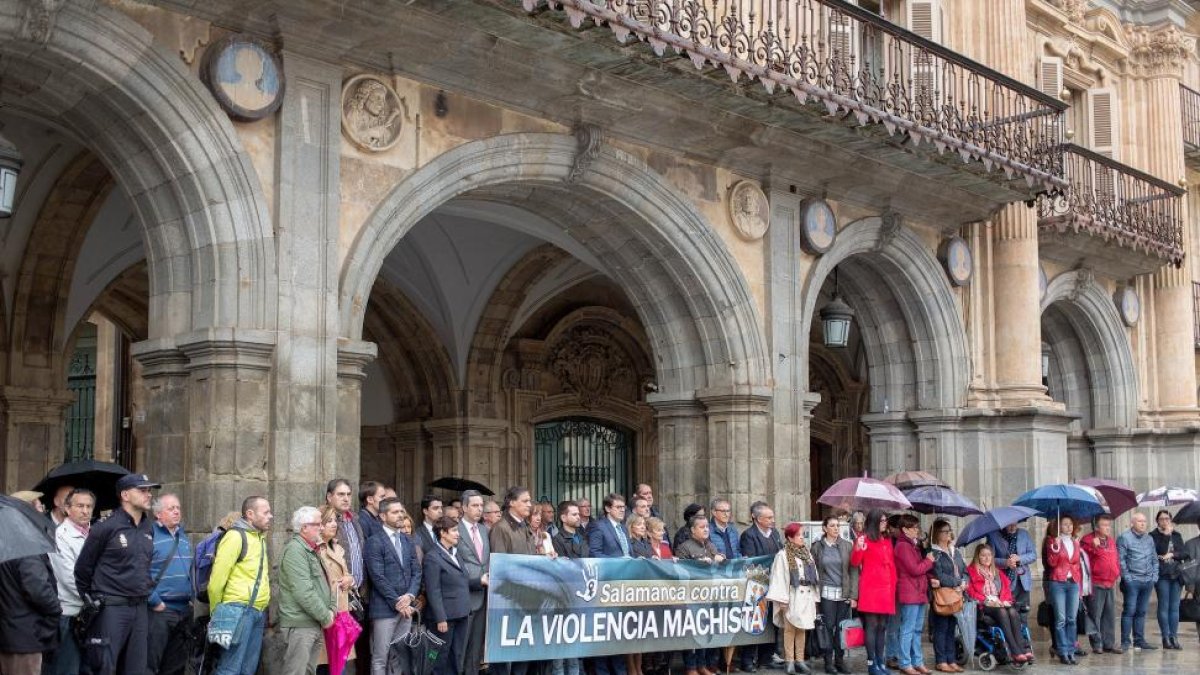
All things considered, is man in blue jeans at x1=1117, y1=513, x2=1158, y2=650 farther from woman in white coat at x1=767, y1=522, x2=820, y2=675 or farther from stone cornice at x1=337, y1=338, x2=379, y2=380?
stone cornice at x1=337, y1=338, x2=379, y2=380

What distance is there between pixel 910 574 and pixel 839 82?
493cm

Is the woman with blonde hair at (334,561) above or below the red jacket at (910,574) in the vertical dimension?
above

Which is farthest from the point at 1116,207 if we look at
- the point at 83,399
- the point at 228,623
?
the point at 83,399

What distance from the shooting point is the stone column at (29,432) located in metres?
14.5

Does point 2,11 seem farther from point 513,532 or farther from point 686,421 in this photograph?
point 686,421

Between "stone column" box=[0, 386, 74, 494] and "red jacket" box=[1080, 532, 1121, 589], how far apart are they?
34.6 feet

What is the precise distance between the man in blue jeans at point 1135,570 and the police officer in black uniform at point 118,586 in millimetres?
10192

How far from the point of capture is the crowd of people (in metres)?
8.09

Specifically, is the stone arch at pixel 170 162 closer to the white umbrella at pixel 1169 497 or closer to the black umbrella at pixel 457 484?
the black umbrella at pixel 457 484

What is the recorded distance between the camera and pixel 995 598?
12539 mm

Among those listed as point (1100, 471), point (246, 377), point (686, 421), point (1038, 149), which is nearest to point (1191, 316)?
point (1100, 471)

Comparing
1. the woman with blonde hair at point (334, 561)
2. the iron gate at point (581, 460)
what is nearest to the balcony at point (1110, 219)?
the iron gate at point (581, 460)

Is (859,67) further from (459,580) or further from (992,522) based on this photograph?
(459,580)

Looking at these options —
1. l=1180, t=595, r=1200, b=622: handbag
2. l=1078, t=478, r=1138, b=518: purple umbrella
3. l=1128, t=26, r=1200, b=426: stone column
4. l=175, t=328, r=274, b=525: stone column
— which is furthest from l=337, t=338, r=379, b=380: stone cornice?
l=1128, t=26, r=1200, b=426: stone column
